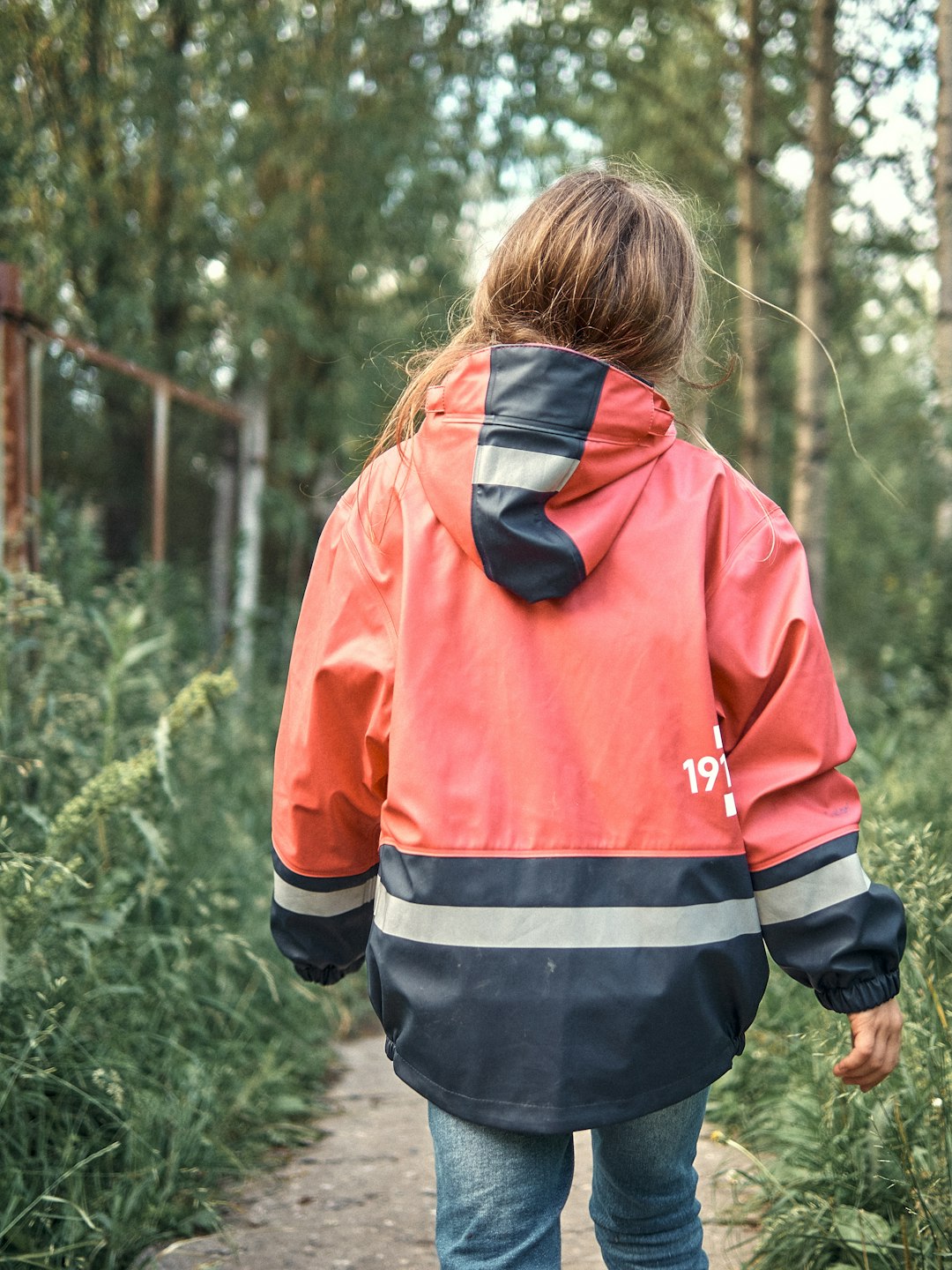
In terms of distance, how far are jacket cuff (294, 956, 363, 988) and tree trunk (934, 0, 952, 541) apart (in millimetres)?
6018

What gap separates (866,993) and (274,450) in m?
9.07

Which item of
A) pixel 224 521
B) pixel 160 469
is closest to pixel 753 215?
pixel 224 521

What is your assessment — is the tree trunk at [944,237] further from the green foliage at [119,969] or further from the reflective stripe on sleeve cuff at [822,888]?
the reflective stripe on sleeve cuff at [822,888]

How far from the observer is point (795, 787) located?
149cm

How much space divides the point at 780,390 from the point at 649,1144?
14.1 meters

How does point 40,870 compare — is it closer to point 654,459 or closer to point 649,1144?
point 649,1144

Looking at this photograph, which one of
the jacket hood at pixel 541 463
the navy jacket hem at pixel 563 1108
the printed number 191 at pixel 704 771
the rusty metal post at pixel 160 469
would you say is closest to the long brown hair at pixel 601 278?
the jacket hood at pixel 541 463

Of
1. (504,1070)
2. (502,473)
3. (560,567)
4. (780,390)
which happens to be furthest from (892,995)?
(780,390)

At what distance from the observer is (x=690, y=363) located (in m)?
1.69

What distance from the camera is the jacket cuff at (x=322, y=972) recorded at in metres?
1.77

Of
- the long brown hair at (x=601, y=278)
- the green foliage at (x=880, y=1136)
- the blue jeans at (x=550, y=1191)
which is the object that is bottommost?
the green foliage at (x=880, y=1136)

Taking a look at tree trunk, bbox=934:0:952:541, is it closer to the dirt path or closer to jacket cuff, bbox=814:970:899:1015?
the dirt path

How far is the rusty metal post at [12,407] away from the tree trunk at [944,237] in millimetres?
5288

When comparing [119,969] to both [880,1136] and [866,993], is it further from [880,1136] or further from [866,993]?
[866,993]
